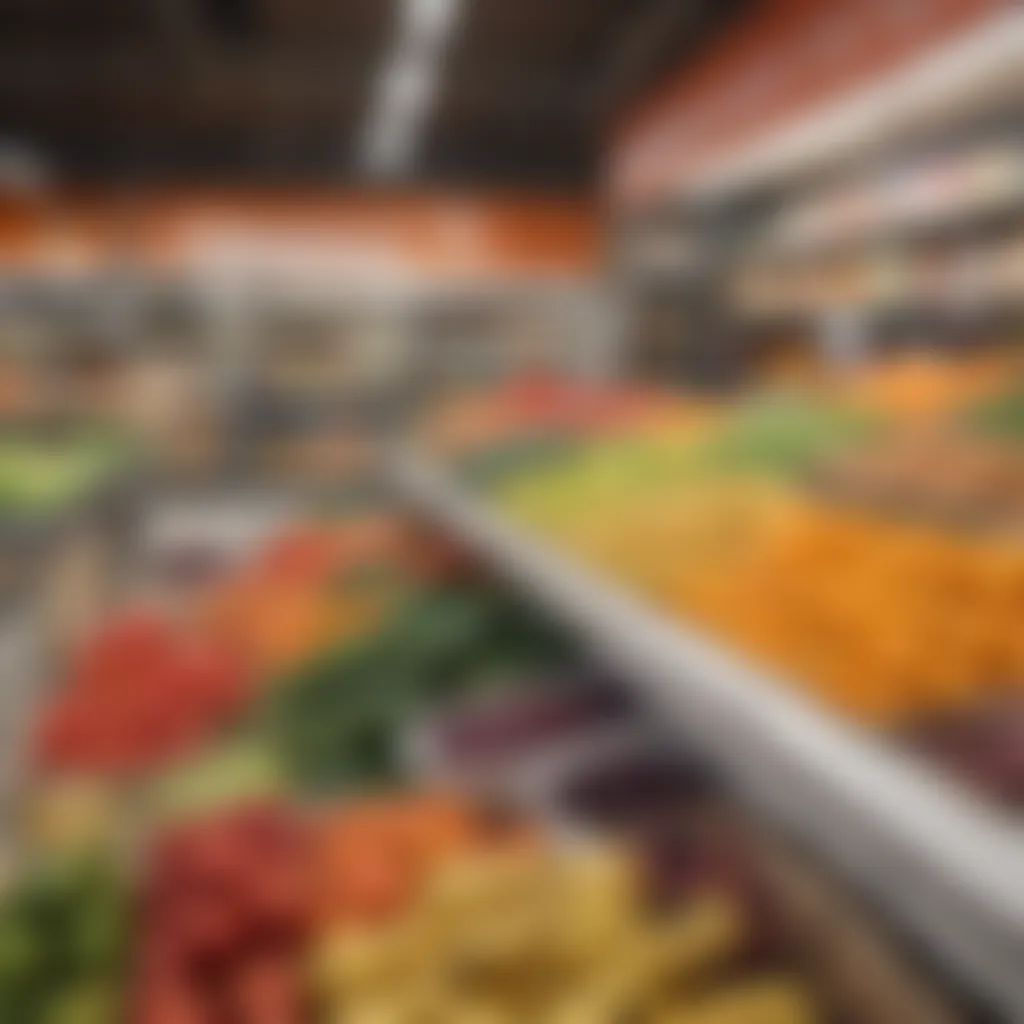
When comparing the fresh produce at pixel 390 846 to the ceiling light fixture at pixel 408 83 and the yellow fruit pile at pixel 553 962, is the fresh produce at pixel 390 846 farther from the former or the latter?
the ceiling light fixture at pixel 408 83

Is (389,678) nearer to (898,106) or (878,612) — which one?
(878,612)

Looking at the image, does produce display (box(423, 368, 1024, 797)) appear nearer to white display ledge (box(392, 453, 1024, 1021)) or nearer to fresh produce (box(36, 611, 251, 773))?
white display ledge (box(392, 453, 1024, 1021))

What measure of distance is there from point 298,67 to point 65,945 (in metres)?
2.62

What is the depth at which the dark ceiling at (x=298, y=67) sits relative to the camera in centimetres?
230

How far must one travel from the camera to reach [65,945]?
1.75 metres

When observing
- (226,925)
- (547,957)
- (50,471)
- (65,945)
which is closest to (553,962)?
(547,957)

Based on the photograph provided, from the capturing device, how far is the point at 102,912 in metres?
1.81

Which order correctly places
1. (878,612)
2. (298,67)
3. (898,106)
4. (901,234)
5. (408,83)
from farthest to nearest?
(408,83) < (298,67) < (901,234) < (898,106) < (878,612)

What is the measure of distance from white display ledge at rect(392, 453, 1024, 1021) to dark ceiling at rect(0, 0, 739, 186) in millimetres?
1062

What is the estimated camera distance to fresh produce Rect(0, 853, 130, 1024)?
5.37 feet

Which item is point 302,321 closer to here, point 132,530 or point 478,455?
point 132,530

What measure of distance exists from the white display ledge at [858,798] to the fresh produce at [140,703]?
159cm

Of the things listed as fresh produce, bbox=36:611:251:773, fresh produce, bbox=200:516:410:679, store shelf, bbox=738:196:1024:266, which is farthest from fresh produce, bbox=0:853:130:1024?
store shelf, bbox=738:196:1024:266

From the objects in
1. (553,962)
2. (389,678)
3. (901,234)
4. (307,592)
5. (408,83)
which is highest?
(408,83)
